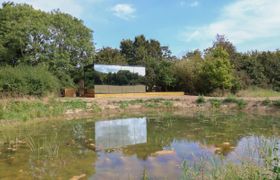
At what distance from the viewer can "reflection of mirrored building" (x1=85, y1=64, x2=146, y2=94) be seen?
1296 inches

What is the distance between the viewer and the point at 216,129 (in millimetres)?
15391

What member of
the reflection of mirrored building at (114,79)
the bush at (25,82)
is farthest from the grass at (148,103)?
the reflection of mirrored building at (114,79)

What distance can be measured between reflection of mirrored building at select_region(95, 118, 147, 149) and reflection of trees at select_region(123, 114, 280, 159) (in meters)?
0.39

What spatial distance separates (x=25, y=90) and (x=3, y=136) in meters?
9.42

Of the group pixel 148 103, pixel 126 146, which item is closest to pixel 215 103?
pixel 148 103

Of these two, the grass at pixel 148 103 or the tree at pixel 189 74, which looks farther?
the tree at pixel 189 74

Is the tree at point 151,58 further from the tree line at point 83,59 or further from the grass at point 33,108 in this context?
the grass at point 33,108

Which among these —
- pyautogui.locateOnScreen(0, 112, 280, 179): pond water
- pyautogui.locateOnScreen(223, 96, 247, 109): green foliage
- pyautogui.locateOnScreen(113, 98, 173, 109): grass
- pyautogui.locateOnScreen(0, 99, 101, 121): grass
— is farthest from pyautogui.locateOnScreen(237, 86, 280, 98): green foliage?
pyautogui.locateOnScreen(0, 99, 101, 121): grass

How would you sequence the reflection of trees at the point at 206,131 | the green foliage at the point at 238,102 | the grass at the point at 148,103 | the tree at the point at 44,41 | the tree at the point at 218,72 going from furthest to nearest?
the tree at the point at 44,41 < the tree at the point at 218,72 < the grass at the point at 148,103 < the green foliage at the point at 238,102 < the reflection of trees at the point at 206,131

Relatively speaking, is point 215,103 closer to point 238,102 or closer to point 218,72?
point 238,102

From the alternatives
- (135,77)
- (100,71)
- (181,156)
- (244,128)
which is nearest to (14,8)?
(100,71)

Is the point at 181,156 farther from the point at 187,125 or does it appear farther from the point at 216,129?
the point at 187,125

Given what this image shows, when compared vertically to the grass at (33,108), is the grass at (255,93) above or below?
above

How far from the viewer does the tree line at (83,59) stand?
33188mm
